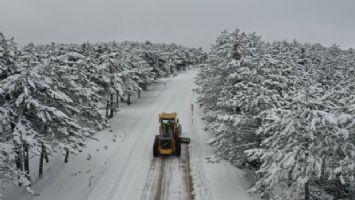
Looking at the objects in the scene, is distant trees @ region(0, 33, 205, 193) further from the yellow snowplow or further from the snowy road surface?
the yellow snowplow

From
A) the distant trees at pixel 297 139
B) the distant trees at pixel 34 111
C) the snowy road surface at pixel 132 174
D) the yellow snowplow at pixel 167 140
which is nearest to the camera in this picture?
the distant trees at pixel 297 139

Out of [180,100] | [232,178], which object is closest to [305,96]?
[232,178]

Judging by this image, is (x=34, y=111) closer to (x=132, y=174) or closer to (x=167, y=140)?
(x=132, y=174)

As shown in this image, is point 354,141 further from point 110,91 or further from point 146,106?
point 146,106

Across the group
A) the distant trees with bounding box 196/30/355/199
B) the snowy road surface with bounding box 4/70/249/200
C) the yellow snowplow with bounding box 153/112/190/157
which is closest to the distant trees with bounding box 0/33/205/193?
the snowy road surface with bounding box 4/70/249/200

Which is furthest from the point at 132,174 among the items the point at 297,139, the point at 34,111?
the point at 297,139

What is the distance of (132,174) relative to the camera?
2102 cm

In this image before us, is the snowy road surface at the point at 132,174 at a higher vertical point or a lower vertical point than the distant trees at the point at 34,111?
lower

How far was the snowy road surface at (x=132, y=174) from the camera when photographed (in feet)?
58.9

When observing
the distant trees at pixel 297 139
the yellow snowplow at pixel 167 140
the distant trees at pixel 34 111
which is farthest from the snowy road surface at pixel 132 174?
the distant trees at pixel 297 139

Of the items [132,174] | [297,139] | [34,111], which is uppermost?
[34,111]

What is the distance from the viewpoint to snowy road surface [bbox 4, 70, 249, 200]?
17.9 m

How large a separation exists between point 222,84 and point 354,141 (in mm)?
16118

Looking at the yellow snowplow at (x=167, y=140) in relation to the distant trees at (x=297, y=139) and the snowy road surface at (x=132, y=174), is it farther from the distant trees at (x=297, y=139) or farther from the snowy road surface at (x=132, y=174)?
the distant trees at (x=297, y=139)
